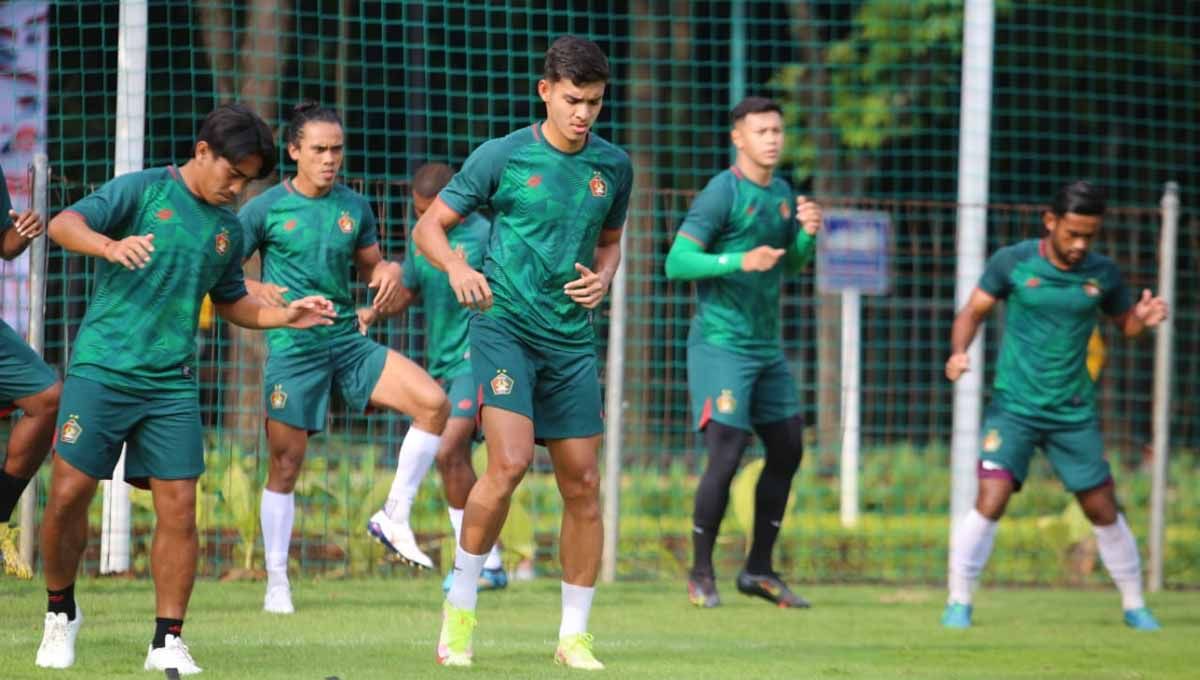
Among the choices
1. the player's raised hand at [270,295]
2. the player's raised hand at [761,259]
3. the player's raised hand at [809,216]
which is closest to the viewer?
the player's raised hand at [270,295]

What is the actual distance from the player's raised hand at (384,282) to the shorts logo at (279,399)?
23.5 inches

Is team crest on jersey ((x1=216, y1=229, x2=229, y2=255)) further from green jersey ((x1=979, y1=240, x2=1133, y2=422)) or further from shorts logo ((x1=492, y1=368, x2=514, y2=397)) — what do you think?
green jersey ((x1=979, y1=240, x2=1133, y2=422))

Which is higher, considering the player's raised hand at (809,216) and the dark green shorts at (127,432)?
the player's raised hand at (809,216)

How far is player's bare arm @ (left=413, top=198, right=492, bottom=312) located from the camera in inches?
252

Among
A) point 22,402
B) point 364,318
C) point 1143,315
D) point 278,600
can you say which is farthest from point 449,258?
point 1143,315

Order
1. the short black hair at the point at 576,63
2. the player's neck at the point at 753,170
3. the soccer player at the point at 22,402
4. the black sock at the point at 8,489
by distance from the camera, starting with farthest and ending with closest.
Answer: the player's neck at the point at 753,170, the black sock at the point at 8,489, the soccer player at the point at 22,402, the short black hair at the point at 576,63

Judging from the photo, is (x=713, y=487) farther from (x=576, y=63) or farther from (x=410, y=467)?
(x=576, y=63)

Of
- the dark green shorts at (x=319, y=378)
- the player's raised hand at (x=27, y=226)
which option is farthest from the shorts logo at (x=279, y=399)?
the player's raised hand at (x=27, y=226)

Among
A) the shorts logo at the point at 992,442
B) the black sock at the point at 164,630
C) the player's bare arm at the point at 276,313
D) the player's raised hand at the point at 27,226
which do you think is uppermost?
the player's raised hand at the point at 27,226

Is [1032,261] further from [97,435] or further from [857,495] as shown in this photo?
[97,435]

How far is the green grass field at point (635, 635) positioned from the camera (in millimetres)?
6871

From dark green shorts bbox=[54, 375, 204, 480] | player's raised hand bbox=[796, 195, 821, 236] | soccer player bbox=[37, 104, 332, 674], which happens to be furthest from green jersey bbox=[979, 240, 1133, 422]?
dark green shorts bbox=[54, 375, 204, 480]

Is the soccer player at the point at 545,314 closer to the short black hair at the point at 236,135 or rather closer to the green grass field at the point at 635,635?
the green grass field at the point at 635,635

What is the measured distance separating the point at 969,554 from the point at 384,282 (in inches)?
124
